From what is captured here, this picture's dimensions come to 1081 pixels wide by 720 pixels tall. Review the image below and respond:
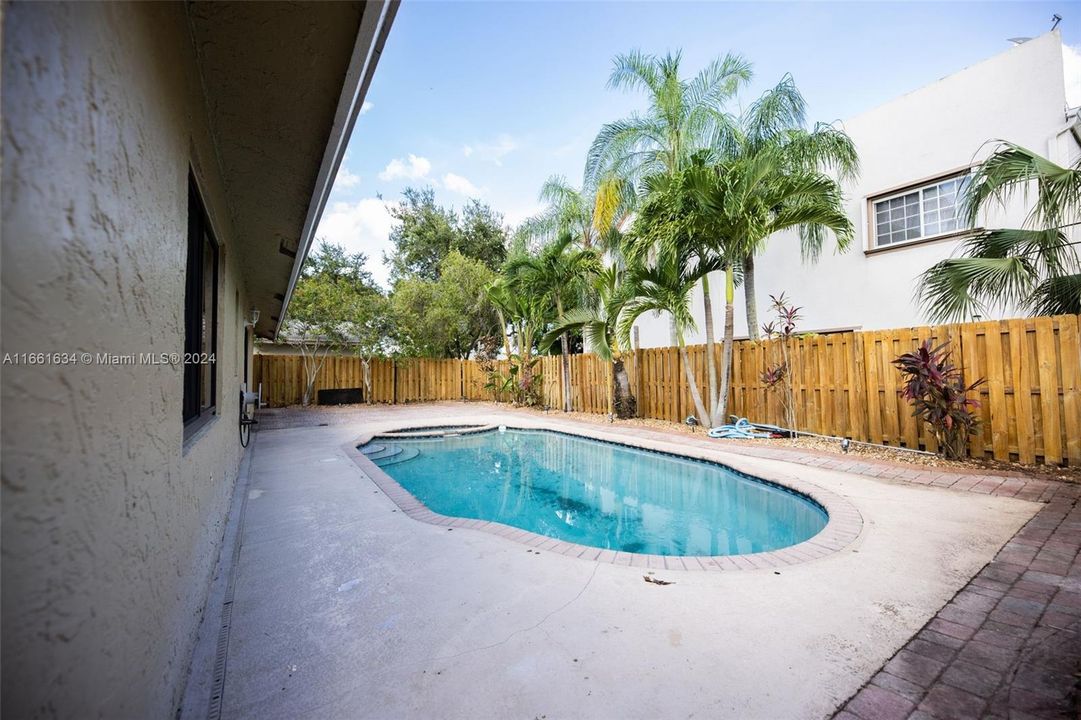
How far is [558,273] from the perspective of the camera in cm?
1252

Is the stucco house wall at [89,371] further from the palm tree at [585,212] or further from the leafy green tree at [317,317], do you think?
the leafy green tree at [317,317]

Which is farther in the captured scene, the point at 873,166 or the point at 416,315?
the point at 416,315

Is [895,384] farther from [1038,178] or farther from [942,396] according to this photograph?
[1038,178]

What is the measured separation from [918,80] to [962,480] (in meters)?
9.42

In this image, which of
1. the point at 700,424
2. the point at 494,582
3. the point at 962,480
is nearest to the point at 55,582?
the point at 494,582

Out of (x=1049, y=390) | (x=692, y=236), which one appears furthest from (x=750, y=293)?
(x=1049, y=390)

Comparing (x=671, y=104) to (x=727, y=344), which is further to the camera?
(x=671, y=104)

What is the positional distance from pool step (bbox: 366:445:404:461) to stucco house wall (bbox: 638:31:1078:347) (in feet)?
32.5

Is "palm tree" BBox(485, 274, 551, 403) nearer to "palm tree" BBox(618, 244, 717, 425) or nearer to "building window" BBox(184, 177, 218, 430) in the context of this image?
"palm tree" BBox(618, 244, 717, 425)

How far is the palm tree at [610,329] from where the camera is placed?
10.1 m

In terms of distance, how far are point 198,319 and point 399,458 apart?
215 inches

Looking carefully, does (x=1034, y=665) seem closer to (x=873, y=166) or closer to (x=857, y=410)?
(x=857, y=410)

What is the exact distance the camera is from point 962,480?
16.0 feet

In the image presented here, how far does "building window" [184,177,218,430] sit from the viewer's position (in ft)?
8.85
